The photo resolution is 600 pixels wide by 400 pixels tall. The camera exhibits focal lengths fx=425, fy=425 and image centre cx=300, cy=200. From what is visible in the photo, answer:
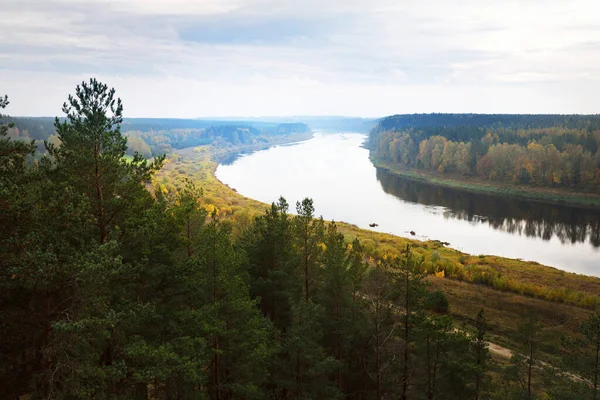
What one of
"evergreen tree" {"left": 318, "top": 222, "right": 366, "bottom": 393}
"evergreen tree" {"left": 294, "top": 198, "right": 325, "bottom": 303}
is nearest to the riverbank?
"evergreen tree" {"left": 294, "top": 198, "right": 325, "bottom": 303}

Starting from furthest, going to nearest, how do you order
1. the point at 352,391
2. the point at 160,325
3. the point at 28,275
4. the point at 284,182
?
the point at 284,182 → the point at 352,391 → the point at 160,325 → the point at 28,275

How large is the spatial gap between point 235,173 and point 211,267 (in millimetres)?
122185

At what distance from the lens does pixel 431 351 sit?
688 inches

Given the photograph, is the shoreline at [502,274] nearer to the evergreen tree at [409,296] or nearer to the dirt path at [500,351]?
the dirt path at [500,351]

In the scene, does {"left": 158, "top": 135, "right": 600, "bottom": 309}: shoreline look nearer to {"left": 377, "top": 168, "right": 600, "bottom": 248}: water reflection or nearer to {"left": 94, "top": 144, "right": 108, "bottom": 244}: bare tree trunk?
{"left": 377, "top": 168, "right": 600, "bottom": 248}: water reflection

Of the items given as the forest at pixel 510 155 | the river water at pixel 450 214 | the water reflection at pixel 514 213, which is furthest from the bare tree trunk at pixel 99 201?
the forest at pixel 510 155

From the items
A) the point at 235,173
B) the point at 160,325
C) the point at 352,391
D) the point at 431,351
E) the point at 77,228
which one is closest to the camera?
the point at 77,228

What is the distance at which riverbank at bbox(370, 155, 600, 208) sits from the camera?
81.9 m

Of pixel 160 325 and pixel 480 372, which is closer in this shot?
pixel 160 325

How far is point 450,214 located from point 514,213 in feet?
37.3

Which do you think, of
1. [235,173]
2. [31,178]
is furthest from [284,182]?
[31,178]

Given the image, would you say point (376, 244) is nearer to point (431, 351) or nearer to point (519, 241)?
point (519, 241)

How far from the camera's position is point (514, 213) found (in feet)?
247

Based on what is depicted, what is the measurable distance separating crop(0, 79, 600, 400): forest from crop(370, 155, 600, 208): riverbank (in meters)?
73.2
